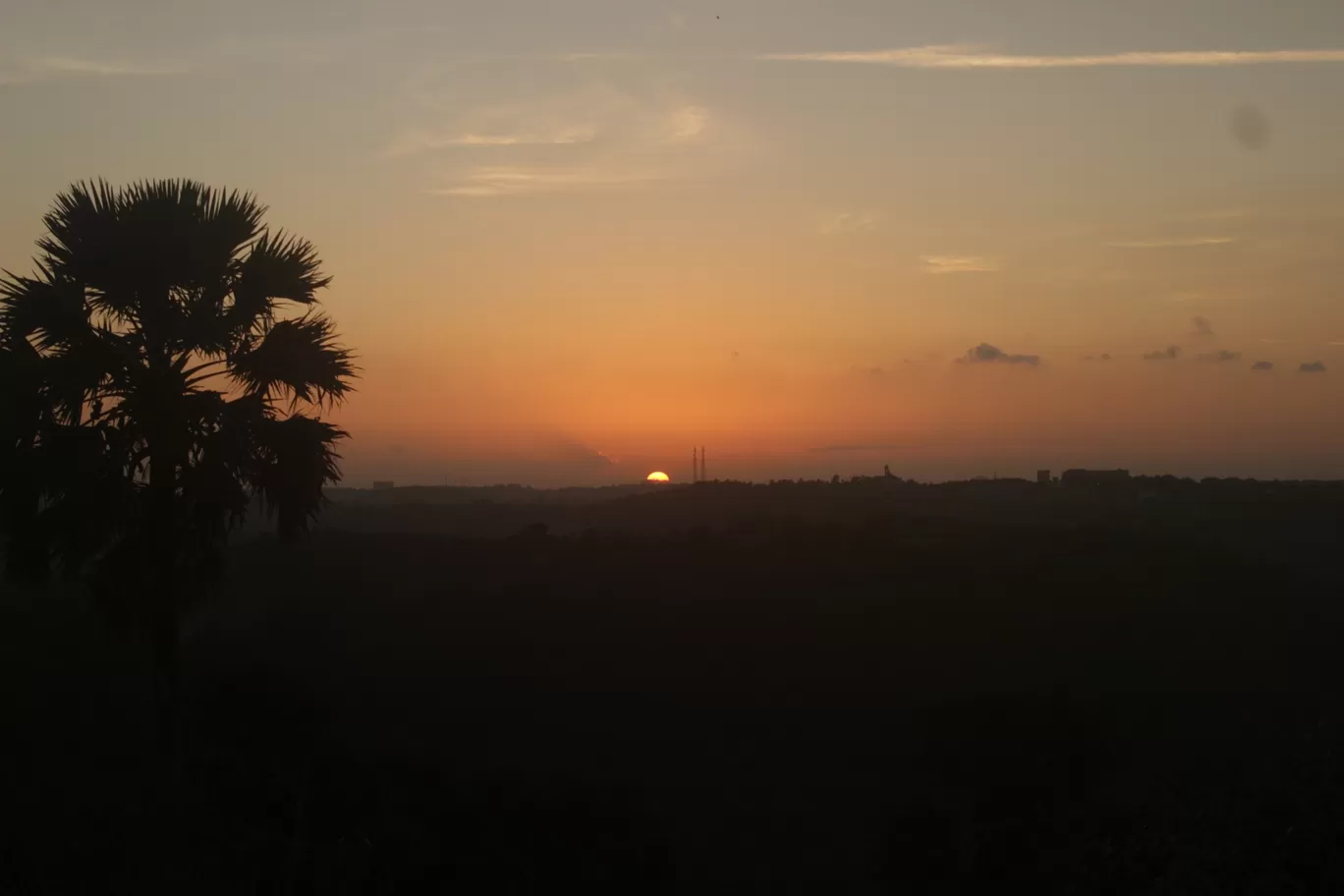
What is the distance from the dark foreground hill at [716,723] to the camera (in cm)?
1266

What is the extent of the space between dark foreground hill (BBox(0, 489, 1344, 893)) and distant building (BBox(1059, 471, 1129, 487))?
30.2 metres

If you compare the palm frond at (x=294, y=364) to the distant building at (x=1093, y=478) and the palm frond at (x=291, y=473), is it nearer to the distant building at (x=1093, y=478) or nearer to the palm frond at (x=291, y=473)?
the palm frond at (x=291, y=473)

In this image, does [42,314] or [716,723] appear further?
[716,723]

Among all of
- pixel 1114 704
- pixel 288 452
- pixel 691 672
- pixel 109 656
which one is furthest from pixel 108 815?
pixel 1114 704

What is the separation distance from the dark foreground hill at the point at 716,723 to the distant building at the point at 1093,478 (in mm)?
30211

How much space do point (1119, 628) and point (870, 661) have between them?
6.46 metres

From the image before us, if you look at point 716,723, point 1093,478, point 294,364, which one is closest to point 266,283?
point 294,364

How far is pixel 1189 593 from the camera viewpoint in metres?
29.5

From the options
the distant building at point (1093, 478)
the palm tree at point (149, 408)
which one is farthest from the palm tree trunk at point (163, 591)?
the distant building at point (1093, 478)

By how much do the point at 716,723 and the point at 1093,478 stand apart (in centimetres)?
5444

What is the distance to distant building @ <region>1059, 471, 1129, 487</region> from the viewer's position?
65.9m

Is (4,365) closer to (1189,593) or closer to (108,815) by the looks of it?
(108,815)

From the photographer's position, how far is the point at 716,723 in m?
22.0

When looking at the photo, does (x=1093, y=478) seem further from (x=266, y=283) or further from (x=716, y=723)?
(x=266, y=283)
